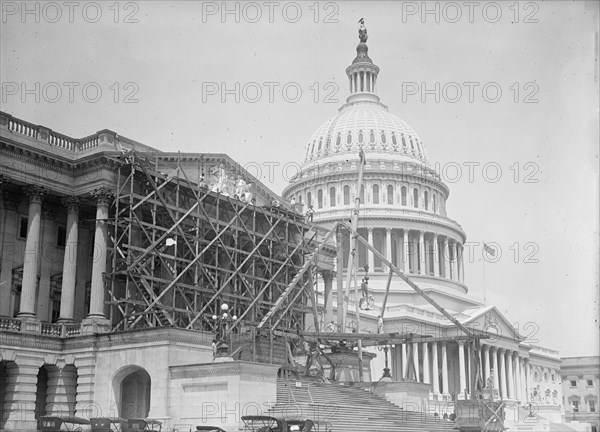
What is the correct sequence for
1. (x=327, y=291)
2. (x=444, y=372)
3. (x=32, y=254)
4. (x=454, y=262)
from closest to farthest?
(x=32, y=254) → (x=327, y=291) → (x=444, y=372) → (x=454, y=262)

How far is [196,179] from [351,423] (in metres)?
22.8

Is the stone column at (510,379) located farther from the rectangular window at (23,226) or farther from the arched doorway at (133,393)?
the rectangular window at (23,226)

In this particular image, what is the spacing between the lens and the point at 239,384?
1447 inches

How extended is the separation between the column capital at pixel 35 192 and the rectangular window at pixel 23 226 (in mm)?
2200

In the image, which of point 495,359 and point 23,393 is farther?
point 495,359

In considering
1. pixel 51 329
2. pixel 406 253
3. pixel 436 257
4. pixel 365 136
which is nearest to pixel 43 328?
pixel 51 329

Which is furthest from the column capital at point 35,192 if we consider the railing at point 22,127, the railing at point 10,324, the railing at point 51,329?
the railing at point 51,329

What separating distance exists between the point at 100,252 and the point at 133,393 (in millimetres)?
7890

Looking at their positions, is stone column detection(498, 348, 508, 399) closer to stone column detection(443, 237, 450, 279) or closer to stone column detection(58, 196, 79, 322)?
stone column detection(443, 237, 450, 279)

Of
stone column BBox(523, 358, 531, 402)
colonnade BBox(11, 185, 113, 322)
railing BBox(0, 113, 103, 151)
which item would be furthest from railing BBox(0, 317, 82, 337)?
stone column BBox(523, 358, 531, 402)

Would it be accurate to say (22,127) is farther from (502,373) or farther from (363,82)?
(363,82)

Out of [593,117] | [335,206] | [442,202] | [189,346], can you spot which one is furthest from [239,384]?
[442,202]

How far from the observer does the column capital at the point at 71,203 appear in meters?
47.3

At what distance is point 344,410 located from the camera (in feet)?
136
